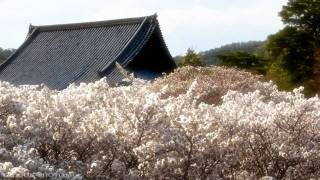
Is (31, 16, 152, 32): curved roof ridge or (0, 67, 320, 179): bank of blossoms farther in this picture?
(31, 16, 152, 32): curved roof ridge

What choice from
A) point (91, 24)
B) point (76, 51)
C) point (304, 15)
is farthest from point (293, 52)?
point (91, 24)

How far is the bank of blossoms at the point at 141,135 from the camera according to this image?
23.7 feet

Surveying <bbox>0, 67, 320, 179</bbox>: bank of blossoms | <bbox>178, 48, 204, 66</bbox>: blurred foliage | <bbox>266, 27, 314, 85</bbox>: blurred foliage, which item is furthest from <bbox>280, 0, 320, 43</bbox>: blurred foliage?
<bbox>0, 67, 320, 179</bbox>: bank of blossoms

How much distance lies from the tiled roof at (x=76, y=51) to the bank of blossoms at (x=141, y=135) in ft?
77.7

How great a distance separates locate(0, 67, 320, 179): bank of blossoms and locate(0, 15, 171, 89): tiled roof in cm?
2368

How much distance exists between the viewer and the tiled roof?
35.2m

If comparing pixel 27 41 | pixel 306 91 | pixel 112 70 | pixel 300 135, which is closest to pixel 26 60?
pixel 27 41

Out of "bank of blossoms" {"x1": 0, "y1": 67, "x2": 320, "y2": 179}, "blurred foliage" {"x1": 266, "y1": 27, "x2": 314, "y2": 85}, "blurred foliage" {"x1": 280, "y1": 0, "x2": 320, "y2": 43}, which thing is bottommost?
"bank of blossoms" {"x1": 0, "y1": 67, "x2": 320, "y2": 179}

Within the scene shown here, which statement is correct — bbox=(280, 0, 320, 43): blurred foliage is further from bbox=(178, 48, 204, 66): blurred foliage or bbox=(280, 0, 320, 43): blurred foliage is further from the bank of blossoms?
the bank of blossoms

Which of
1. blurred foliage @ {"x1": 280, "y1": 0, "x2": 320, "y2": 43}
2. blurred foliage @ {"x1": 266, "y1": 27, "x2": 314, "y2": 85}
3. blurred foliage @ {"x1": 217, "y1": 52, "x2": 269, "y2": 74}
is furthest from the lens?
blurred foliage @ {"x1": 217, "y1": 52, "x2": 269, "y2": 74}

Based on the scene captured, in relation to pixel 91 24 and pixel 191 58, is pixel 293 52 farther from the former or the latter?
pixel 91 24

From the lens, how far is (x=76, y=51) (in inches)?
1548

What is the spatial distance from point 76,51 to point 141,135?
32.5m

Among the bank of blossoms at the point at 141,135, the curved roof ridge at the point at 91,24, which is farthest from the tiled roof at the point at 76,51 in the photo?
the bank of blossoms at the point at 141,135
